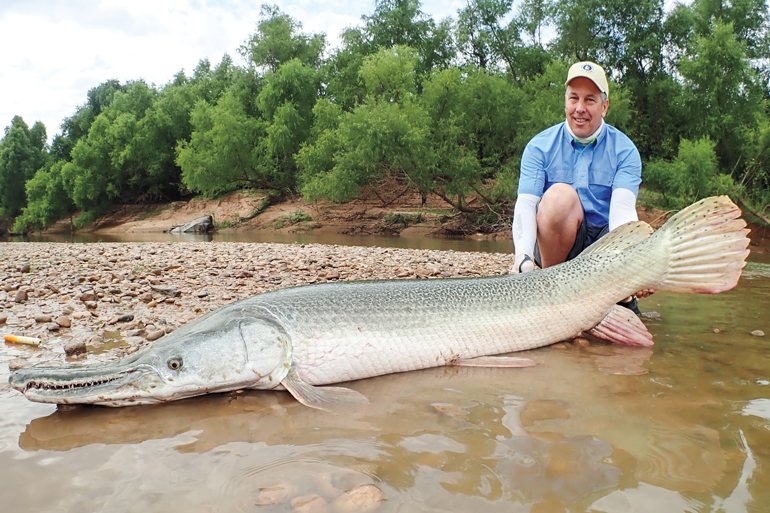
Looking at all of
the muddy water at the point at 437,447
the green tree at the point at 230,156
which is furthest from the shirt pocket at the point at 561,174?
the green tree at the point at 230,156

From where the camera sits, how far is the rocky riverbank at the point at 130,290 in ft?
11.7

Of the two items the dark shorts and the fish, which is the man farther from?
the fish

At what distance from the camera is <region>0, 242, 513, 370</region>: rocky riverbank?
355 centimetres

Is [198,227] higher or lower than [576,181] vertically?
lower

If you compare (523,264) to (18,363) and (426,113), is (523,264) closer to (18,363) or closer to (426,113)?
(18,363)

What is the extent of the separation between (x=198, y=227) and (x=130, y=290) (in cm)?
2605

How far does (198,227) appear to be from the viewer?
97.6 feet

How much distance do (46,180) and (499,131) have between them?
121ft

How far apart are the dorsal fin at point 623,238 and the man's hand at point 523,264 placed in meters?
0.42

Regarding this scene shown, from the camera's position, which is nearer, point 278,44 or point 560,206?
point 560,206

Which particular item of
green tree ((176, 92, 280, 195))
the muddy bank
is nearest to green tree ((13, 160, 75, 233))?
the muddy bank

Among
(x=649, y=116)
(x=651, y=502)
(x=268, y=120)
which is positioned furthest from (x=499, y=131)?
(x=651, y=502)

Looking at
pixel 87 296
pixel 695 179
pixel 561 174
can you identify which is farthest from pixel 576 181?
pixel 695 179

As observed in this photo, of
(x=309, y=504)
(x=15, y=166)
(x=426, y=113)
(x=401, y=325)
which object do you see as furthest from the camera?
(x=15, y=166)
